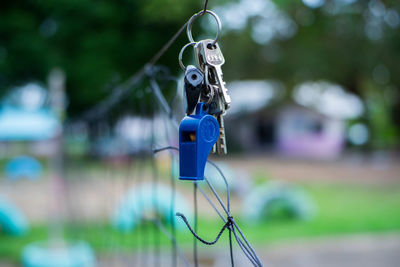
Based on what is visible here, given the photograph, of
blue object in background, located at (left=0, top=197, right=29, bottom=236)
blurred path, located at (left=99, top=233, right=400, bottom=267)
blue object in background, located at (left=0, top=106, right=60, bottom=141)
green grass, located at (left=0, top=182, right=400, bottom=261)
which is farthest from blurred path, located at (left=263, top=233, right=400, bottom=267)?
blue object in background, located at (left=0, top=106, right=60, bottom=141)

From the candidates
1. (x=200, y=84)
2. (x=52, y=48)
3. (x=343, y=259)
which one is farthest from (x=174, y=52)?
(x=200, y=84)

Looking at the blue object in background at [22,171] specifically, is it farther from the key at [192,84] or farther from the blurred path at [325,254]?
the key at [192,84]

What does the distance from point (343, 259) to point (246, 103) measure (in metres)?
19.4

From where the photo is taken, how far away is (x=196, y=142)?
2.26ft

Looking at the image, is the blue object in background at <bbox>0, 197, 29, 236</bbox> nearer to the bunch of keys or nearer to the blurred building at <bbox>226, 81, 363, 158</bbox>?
the bunch of keys

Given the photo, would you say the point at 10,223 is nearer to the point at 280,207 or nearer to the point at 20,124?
the point at 280,207

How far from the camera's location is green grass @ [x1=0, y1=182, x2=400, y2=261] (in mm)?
6172

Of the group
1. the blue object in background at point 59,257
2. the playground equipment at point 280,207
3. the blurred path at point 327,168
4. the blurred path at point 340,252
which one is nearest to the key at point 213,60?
the blue object in background at point 59,257

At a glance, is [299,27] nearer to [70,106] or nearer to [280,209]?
[70,106]

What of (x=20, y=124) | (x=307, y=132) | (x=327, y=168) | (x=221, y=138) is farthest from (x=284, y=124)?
(x=221, y=138)

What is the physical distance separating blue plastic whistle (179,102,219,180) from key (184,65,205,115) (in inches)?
1.1

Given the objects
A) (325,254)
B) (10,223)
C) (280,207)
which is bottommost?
(325,254)

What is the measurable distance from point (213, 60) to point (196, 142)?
145 mm

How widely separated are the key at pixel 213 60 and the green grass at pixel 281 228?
14.8 feet
